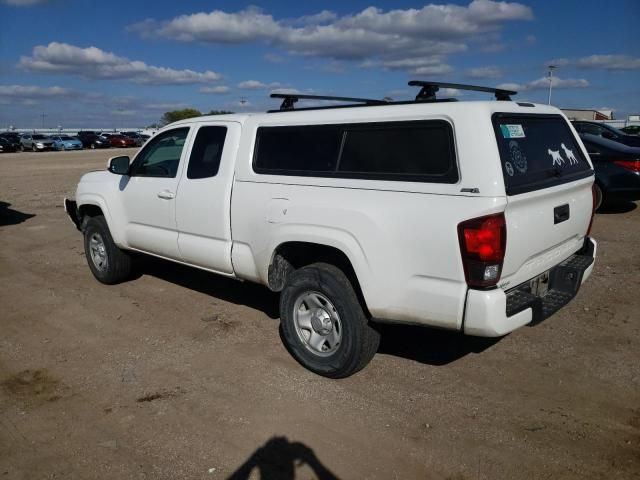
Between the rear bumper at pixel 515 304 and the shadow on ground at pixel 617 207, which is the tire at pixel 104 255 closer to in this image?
the rear bumper at pixel 515 304

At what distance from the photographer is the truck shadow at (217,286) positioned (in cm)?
580

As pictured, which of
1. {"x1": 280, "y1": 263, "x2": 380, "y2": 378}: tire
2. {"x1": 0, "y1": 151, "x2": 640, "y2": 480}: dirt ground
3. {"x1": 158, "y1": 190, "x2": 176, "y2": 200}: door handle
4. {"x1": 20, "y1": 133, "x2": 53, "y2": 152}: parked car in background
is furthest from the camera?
{"x1": 20, "y1": 133, "x2": 53, "y2": 152}: parked car in background

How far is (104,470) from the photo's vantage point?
3090 millimetres

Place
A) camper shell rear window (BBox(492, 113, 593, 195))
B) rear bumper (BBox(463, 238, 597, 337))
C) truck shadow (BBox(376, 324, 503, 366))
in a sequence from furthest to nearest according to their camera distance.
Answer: truck shadow (BBox(376, 324, 503, 366)), camper shell rear window (BBox(492, 113, 593, 195)), rear bumper (BBox(463, 238, 597, 337))

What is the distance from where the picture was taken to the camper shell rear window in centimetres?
336

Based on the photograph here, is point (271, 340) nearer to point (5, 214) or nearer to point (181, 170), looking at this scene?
point (181, 170)

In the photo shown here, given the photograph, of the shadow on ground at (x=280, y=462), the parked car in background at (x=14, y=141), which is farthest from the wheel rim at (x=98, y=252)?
the parked car in background at (x=14, y=141)

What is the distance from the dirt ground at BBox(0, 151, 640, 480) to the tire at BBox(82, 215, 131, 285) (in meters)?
0.48

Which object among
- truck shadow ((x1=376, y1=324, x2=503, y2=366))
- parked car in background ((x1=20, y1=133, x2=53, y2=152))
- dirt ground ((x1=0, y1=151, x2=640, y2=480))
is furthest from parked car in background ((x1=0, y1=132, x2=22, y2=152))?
truck shadow ((x1=376, y1=324, x2=503, y2=366))

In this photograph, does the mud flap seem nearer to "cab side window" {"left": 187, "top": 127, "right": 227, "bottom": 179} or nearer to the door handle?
the door handle

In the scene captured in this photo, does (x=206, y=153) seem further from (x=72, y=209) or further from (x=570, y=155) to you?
(x=72, y=209)

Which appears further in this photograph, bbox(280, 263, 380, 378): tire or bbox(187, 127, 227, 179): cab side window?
bbox(187, 127, 227, 179): cab side window

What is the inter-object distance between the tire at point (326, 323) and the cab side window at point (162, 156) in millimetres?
1957

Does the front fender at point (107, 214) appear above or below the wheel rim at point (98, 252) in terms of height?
above
